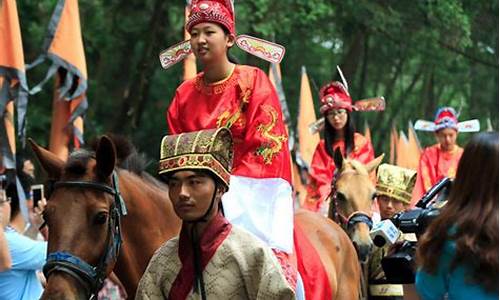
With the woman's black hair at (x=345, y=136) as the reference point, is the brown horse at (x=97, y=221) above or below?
above

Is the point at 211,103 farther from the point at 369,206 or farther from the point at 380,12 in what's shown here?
the point at 380,12

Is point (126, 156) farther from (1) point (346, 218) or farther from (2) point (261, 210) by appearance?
(1) point (346, 218)

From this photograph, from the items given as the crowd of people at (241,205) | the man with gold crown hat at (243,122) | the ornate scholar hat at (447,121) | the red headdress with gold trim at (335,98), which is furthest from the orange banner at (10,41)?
the ornate scholar hat at (447,121)

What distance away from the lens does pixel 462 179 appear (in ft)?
12.8

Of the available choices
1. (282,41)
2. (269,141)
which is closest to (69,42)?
(269,141)

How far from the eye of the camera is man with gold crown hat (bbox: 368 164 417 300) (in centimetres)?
834

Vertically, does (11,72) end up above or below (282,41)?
above

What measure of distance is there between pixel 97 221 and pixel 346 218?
3.66 metres

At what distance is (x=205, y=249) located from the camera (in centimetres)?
449

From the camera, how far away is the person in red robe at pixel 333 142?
9695 mm

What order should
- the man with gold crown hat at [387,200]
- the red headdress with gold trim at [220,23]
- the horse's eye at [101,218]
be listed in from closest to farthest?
the horse's eye at [101,218], the red headdress with gold trim at [220,23], the man with gold crown hat at [387,200]

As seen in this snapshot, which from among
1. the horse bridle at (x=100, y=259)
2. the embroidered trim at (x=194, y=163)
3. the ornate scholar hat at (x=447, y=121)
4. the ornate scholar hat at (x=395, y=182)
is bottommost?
the ornate scholar hat at (x=447, y=121)

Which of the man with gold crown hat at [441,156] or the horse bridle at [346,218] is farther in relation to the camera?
the man with gold crown hat at [441,156]

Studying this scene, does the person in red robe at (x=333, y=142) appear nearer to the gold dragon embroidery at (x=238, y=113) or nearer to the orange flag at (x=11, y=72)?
the orange flag at (x=11, y=72)
